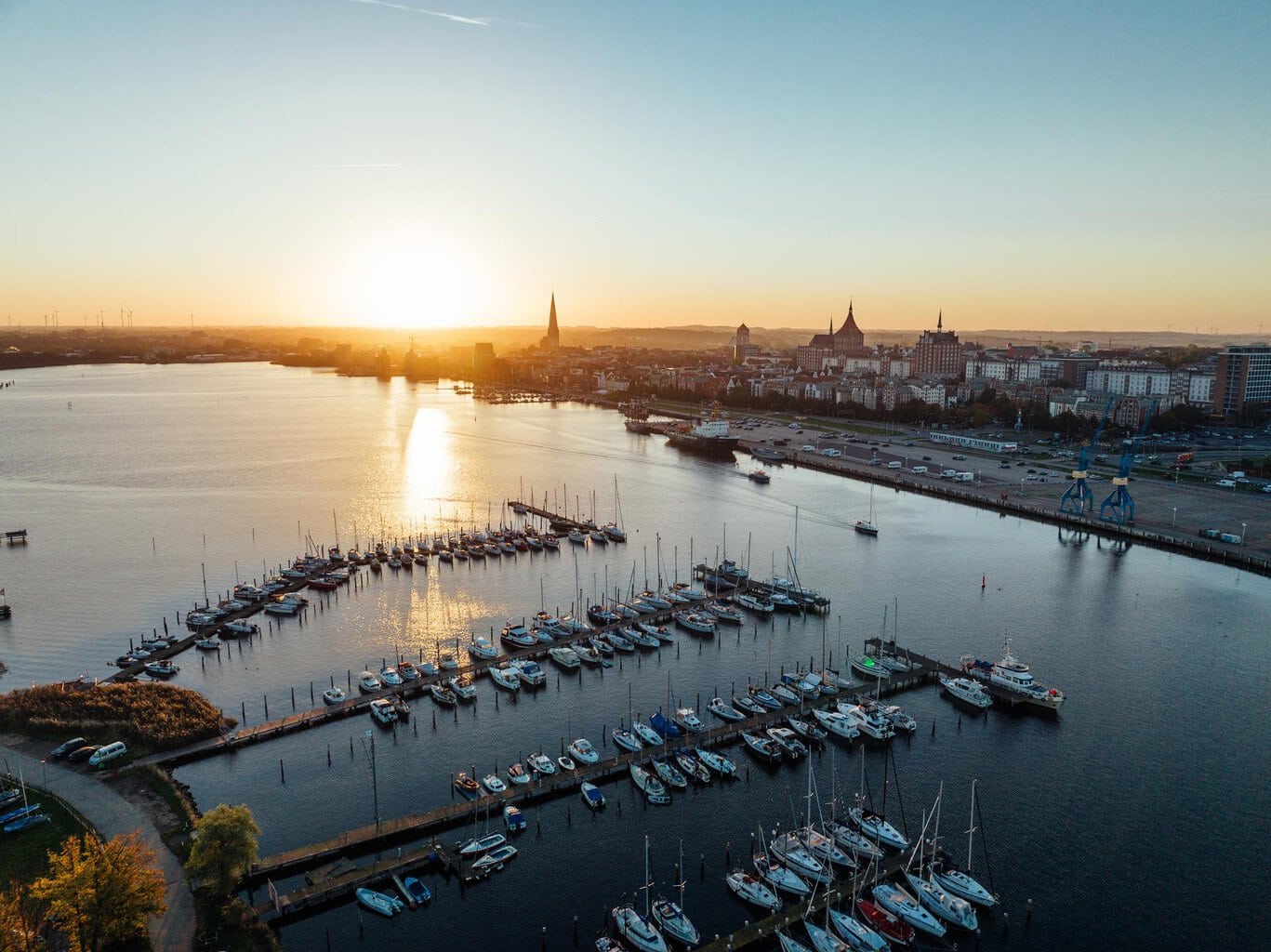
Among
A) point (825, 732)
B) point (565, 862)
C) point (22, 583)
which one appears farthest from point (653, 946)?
point (22, 583)

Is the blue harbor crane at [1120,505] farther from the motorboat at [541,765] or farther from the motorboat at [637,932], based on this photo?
the motorboat at [637,932]

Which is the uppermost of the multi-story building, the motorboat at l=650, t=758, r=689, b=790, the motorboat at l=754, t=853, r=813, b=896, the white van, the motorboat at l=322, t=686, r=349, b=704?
the multi-story building

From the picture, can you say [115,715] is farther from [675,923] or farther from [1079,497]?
[1079,497]

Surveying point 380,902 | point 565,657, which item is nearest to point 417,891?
point 380,902

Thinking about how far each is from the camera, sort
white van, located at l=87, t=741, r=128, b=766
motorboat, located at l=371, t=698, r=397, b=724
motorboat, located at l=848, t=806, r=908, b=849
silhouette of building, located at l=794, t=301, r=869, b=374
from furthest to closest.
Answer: silhouette of building, located at l=794, t=301, r=869, b=374
motorboat, located at l=371, t=698, r=397, b=724
white van, located at l=87, t=741, r=128, b=766
motorboat, located at l=848, t=806, r=908, b=849

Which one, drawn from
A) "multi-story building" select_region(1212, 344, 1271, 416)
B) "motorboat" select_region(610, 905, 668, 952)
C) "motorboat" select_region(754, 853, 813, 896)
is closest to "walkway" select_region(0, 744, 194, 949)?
"motorboat" select_region(610, 905, 668, 952)

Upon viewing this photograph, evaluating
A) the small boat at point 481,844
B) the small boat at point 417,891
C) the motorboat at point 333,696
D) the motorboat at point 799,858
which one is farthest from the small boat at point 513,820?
the motorboat at point 333,696

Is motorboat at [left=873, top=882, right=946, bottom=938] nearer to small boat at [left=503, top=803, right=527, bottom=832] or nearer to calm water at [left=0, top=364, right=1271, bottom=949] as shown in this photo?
calm water at [left=0, top=364, right=1271, bottom=949]
